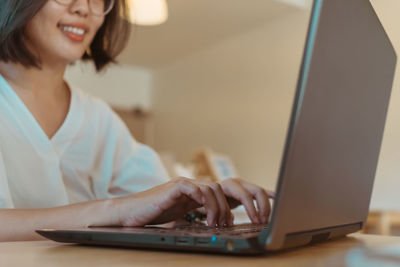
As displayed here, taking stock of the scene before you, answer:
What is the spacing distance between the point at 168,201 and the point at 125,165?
0.61 m

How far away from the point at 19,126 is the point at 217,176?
6.75 feet

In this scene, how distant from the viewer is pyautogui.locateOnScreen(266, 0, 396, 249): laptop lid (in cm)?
35

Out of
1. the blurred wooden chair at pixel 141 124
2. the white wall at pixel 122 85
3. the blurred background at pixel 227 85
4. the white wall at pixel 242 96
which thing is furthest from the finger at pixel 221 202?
the blurred wooden chair at pixel 141 124

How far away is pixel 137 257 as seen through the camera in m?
0.40

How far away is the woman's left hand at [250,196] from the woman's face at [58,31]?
1.73ft

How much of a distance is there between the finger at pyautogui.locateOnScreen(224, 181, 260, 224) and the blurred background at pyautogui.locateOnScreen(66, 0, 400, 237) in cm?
220

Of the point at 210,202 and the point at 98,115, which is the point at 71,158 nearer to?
the point at 98,115

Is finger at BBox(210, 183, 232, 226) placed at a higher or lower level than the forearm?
higher

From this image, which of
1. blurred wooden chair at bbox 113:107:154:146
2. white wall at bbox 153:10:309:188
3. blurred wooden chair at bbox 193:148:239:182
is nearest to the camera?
blurred wooden chair at bbox 193:148:239:182

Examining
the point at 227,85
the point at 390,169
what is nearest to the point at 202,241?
the point at 390,169

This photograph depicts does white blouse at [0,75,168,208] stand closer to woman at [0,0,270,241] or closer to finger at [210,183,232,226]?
A: woman at [0,0,270,241]

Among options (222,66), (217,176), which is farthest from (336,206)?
(222,66)

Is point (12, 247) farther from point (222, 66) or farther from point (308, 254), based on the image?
point (222, 66)

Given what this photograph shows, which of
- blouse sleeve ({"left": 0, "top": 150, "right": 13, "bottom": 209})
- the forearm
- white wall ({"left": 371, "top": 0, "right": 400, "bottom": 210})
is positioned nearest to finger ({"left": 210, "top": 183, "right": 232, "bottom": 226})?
the forearm
